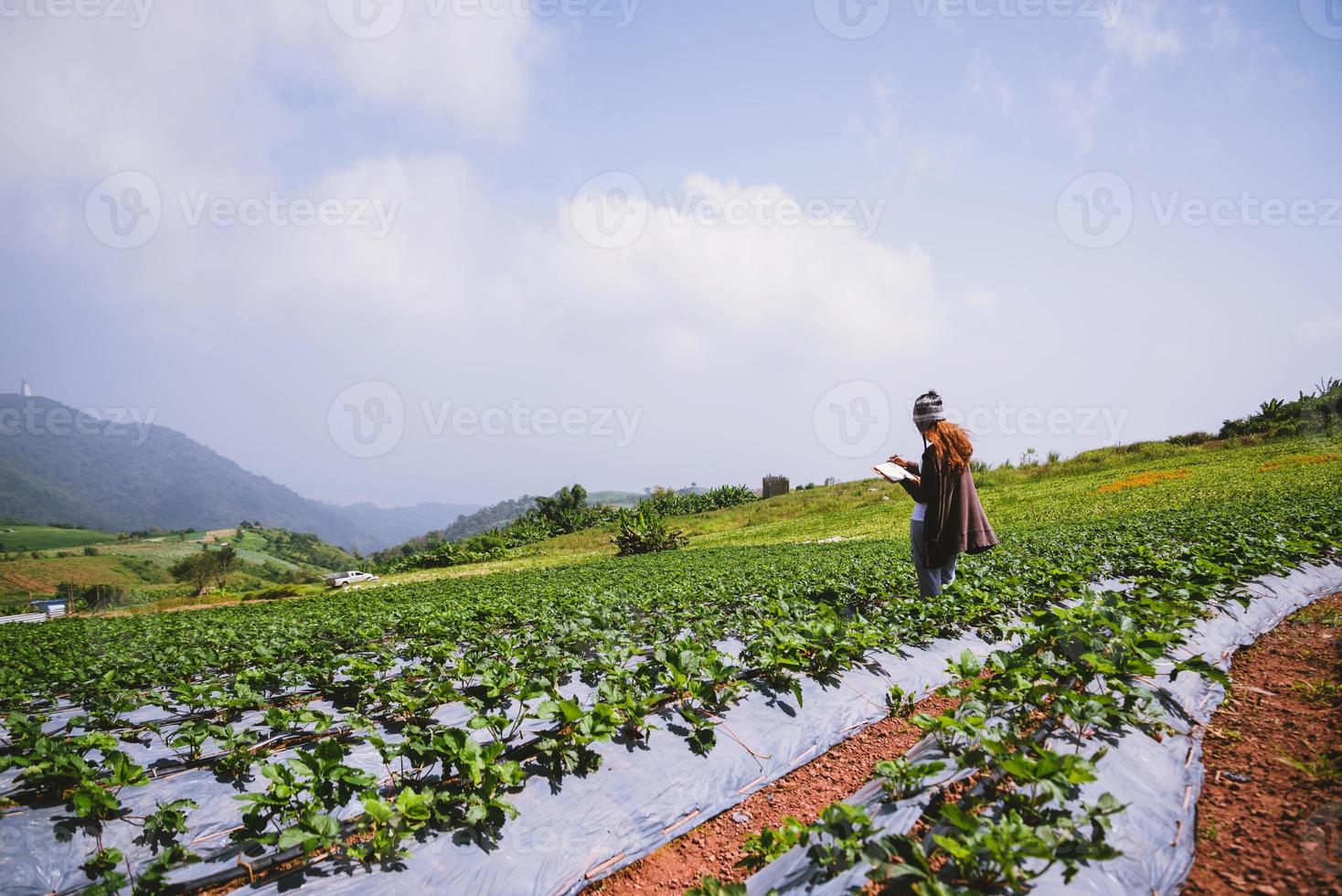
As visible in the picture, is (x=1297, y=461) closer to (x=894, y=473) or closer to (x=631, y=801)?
(x=894, y=473)

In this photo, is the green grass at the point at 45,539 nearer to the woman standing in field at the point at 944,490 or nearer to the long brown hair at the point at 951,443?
the woman standing in field at the point at 944,490

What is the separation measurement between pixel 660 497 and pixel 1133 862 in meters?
50.6

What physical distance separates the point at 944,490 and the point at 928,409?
0.85m

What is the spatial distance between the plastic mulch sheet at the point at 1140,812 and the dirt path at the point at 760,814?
29.6 inches

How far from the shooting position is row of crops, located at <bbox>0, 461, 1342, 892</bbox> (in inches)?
116

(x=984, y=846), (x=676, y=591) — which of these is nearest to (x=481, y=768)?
(x=984, y=846)

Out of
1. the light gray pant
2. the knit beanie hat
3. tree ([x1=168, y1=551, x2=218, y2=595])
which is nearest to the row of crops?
the light gray pant

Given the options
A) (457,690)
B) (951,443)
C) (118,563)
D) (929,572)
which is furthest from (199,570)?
(951,443)

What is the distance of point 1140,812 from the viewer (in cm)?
246

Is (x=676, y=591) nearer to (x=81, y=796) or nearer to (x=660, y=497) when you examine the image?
(x=81, y=796)

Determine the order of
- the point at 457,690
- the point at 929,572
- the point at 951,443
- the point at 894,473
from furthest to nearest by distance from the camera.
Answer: the point at 929,572 < the point at 894,473 < the point at 951,443 < the point at 457,690

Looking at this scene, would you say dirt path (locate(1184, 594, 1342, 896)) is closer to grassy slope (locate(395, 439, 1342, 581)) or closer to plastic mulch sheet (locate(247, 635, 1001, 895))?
plastic mulch sheet (locate(247, 635, 1001, 895))

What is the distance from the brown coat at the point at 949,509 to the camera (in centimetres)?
560

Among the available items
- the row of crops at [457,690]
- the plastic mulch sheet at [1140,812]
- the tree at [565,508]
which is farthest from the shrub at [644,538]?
the plastic mulch sheet at [1140,812]
